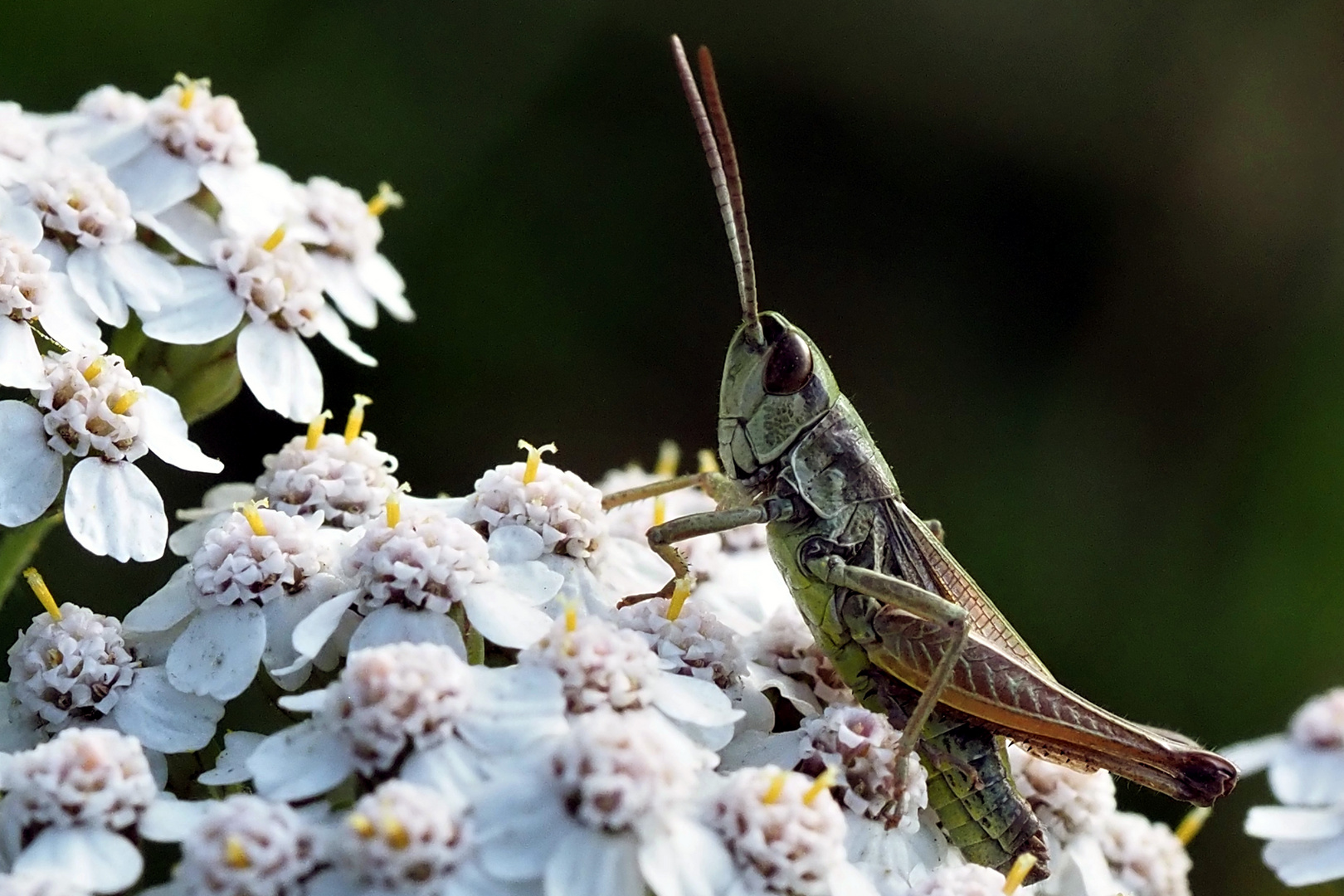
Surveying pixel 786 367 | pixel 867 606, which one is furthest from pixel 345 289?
pixel 867 606

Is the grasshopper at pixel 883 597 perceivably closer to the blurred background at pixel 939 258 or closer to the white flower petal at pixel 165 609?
the white flower petal at pixel 165 609

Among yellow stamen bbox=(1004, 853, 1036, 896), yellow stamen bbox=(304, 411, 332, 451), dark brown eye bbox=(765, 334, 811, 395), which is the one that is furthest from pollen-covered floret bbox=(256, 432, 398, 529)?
yellow stamen bbox=(1004, 853, 1036, 896)

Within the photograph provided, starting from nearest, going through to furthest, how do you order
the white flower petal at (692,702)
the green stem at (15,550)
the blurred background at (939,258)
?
the white flower petal at (692,702), the green stem at (15,550), the blurred background at (939,258)

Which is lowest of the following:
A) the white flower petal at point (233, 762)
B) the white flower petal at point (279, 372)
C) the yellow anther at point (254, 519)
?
the white flower petal at point (233, 762)

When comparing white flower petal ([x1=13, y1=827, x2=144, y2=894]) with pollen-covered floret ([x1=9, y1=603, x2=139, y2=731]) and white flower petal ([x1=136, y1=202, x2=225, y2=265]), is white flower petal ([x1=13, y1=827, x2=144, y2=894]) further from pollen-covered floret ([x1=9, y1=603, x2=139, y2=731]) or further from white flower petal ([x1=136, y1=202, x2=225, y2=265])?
white flower petal ([x1=136, y1=202, x2=225, y2=265])

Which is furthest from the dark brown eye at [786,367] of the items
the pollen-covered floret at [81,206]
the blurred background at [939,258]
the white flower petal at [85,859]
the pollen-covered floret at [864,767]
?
the blurred background at [939,258]

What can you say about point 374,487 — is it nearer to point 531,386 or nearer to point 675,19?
point 531,386

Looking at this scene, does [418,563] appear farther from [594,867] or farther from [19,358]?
[19,358]
